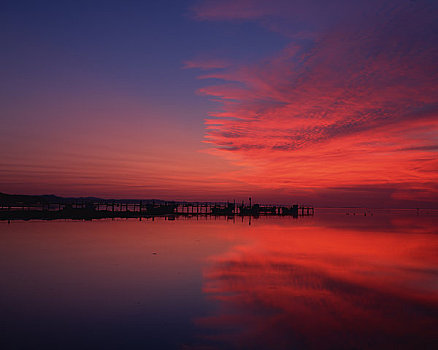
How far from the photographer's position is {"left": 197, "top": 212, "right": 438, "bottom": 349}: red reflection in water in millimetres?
11109

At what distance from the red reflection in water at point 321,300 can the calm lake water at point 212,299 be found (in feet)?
0.17

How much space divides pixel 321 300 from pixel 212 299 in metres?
4.64

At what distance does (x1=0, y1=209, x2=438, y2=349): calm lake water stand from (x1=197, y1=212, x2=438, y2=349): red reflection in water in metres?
0.05

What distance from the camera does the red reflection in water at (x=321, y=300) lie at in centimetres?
1111

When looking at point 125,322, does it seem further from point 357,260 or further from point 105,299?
point 357,260

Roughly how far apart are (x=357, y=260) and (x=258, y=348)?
18227 mm

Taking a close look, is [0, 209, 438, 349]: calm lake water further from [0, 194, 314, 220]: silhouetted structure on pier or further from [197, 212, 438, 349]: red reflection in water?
[0, 194, 314, 220]: silhouetted structure on pier

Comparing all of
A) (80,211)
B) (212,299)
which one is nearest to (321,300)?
(212,299)

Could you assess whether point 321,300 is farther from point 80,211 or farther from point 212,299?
point 80,211

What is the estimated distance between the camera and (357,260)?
26031 mm

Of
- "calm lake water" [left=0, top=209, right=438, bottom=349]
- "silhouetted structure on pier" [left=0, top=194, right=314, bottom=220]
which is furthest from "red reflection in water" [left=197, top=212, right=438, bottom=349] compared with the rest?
"silhouetted structure on pier" [left=0, top=194, right=314, bottom=220]

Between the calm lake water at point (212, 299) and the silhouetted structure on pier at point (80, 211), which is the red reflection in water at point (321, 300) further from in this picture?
the silhouetted structure on pier at point (80, 211)

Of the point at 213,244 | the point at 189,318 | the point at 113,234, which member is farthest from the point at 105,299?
the point at 113,234

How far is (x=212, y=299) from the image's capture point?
15.0 meters
